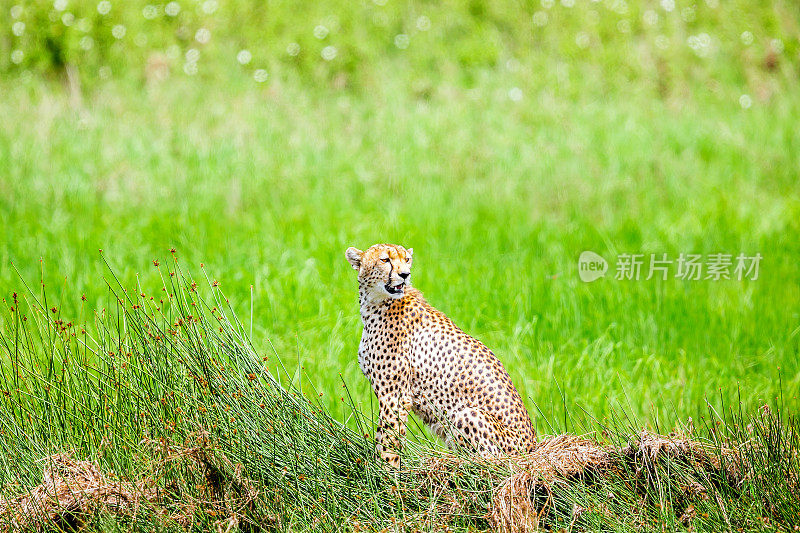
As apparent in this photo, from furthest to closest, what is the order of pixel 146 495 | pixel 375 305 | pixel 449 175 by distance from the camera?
pixel 449 175 < pixel 375 305 < pixel 146 495

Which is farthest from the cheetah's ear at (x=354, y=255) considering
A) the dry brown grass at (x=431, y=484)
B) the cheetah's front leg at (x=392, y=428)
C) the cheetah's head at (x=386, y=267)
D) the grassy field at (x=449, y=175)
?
the dry brown grass at (x=431, y=484)

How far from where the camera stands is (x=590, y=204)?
24.4ft

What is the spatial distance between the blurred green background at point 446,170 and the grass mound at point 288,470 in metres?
0.25

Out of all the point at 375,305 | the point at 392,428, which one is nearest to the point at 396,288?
the point at 375,305

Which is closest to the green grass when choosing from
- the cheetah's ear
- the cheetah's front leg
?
the cheetah's front leg

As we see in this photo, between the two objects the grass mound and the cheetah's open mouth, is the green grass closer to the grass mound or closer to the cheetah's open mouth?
the grass mound

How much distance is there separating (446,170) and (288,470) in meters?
4.78

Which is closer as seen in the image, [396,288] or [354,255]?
[396,288]

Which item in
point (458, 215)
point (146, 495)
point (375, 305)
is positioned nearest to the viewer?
point (146, 495)

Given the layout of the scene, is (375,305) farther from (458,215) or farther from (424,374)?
(458,215)

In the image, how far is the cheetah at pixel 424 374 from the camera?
10.9 ft

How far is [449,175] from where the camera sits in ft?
25.1

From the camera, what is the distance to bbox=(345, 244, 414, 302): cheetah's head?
3.23m

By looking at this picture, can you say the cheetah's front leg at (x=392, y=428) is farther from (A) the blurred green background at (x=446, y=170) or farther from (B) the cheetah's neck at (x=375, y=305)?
(A) the blurred green background at (x=446, y=170)
